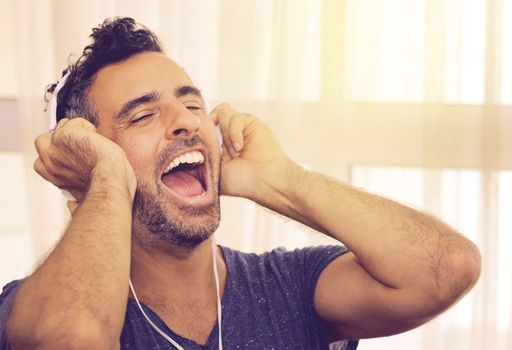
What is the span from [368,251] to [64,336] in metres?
0.63

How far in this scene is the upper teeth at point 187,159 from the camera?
1.60 m

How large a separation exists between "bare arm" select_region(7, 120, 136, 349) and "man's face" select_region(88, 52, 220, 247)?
0.12 metres

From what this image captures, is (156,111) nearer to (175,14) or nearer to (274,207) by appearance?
(274,207)

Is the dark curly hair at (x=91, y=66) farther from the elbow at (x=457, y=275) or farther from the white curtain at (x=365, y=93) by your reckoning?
the elbow at (x=457, y=275)

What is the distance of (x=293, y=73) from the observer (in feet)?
7.43

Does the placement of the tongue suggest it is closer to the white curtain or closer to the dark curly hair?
the dark curly hair

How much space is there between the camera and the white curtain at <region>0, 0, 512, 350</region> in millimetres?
2262

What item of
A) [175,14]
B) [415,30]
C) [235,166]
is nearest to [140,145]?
[235,166]

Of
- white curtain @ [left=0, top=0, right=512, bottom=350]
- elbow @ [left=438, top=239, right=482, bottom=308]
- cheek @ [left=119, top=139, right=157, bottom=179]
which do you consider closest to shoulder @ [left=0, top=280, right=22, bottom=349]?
cheek @ [left=119, top=139, right=157, bottom=179]

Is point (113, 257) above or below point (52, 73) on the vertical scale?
below

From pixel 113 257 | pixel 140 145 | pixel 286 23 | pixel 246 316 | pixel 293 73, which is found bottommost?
pixel 246 316

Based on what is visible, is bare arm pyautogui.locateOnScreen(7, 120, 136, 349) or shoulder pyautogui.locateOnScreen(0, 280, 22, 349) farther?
shoulder pyautogui.locateOnScreen(0, 280, 22, 349)

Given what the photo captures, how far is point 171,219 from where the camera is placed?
1542 millimetres

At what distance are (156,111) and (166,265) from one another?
1.12ft
